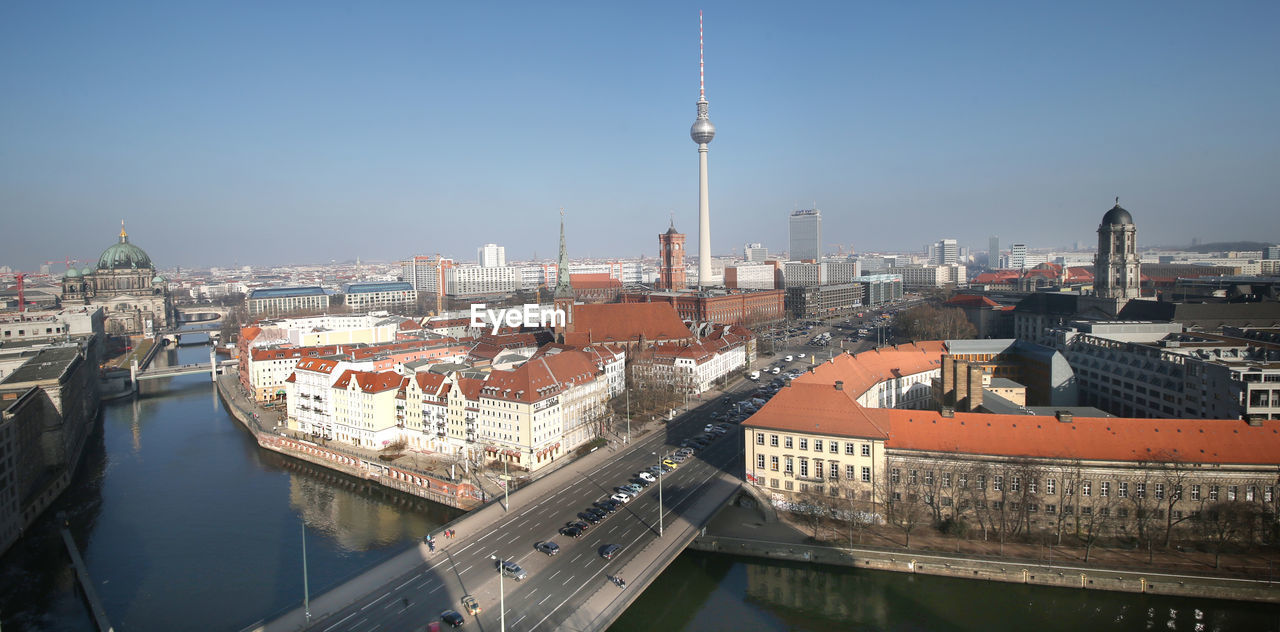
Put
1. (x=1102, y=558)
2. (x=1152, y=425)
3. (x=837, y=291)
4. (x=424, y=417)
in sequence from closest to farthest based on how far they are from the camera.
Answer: (x=1102, y=558) < (x=1152, y=425) < (x=424, y=417) < (x=837, y=291)

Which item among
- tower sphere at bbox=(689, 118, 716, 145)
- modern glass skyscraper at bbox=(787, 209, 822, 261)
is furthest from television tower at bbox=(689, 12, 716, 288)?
modern glass skyscraper at bbox=(787, 209, 822, 261)

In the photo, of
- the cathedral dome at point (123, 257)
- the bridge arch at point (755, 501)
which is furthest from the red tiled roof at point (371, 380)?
the cathedral dome at point (123, 257)

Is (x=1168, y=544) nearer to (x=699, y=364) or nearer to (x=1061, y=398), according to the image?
(x=1061, y=398)

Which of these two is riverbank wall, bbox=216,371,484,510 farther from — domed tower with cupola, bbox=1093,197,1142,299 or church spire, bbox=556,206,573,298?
domed tower with cupola, bbox=1093,197,1142,299

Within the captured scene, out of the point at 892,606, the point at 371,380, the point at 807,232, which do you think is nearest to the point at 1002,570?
the point at 892,606

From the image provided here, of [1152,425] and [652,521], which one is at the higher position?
[1152,425]

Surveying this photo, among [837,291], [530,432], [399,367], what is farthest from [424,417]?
[837,291]
